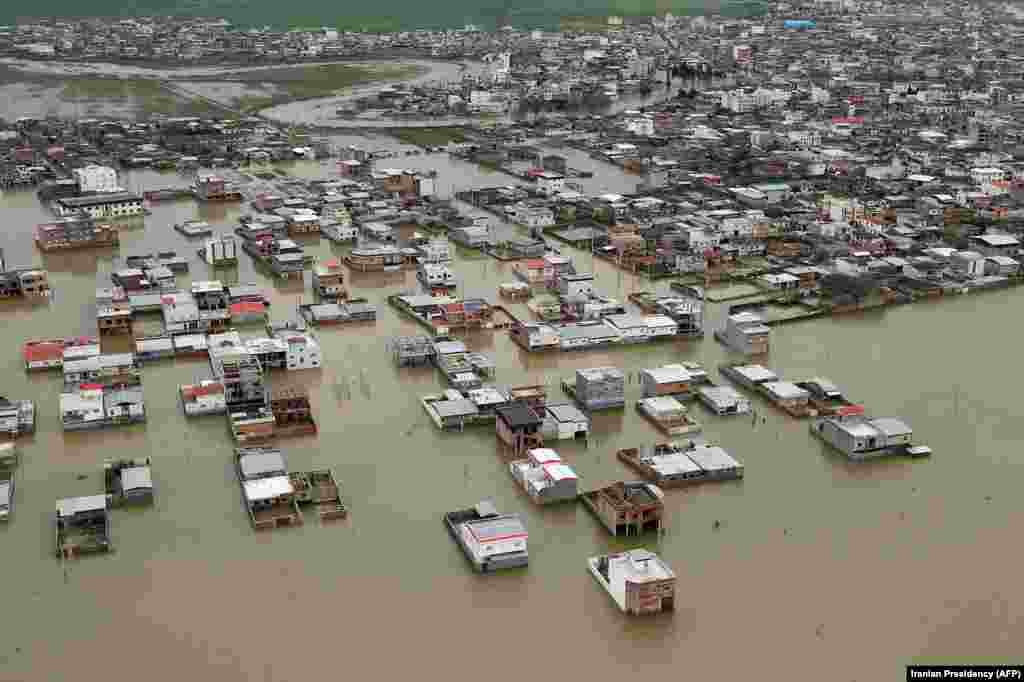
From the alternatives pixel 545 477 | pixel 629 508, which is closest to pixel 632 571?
pixel 629 508

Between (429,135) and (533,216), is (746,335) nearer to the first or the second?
(533,216)

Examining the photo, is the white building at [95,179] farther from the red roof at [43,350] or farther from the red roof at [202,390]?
the red roof at [202,390]

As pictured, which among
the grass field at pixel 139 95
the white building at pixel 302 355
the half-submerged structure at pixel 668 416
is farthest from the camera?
the grass field at pixel 139 95

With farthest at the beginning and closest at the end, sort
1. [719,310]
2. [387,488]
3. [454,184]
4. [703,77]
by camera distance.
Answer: [703,77], [454,184], [719,310], [387,488]

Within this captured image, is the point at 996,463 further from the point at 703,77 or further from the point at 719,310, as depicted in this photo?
the point at 703,77

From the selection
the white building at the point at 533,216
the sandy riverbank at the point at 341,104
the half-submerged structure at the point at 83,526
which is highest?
the sandy riverbank at the point at 341,104

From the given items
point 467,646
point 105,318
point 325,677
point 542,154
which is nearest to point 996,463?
point 467,646

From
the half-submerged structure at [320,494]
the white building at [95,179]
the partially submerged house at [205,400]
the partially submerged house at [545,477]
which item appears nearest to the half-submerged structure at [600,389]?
the partially submerged house at [545,477]
